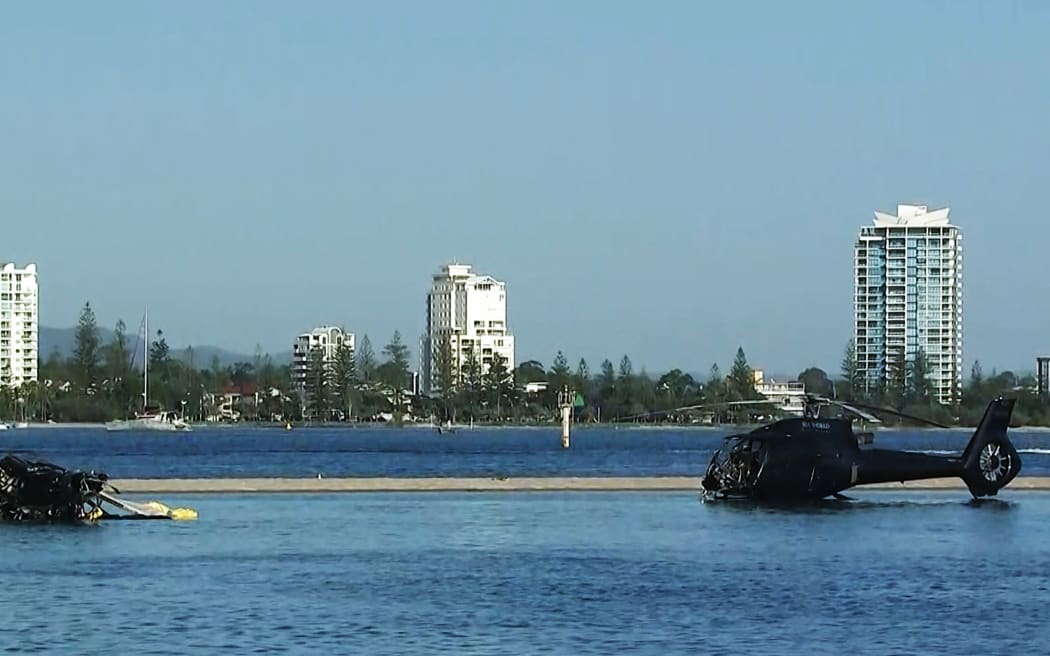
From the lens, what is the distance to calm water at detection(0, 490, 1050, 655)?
1145 inches

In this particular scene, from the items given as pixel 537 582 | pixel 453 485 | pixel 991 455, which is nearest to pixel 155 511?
pixel 453 485

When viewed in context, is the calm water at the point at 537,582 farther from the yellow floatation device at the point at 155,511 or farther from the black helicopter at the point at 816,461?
the black helicopter at the point at 816,461

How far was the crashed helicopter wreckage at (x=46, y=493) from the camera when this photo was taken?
51125 millimetres

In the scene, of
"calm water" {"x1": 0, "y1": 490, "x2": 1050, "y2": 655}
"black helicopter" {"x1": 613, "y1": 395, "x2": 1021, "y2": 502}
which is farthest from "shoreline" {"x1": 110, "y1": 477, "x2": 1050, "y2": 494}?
"calm water" {"x1": 0, "y1": 490, "x2": 1050, "y2": 655}

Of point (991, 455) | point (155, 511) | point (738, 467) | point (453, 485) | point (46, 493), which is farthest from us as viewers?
point (453, 485)

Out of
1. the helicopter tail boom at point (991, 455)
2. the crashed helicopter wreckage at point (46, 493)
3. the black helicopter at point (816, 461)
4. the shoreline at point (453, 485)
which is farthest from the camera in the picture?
the shoreline at point (453, 485)

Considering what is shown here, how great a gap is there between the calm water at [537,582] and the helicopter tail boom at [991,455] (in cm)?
371

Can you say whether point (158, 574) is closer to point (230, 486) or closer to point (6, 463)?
point (6, 463)

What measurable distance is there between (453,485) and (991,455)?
740 inches

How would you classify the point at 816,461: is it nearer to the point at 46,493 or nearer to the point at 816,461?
the point at 816,461

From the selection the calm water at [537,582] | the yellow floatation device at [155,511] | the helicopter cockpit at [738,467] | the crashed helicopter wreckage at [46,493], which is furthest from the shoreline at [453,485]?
the crashed helicopter wreckage at [46,493]

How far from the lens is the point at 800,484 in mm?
58094

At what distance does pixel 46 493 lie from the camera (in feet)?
168

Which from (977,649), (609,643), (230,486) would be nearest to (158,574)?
(609,643)
